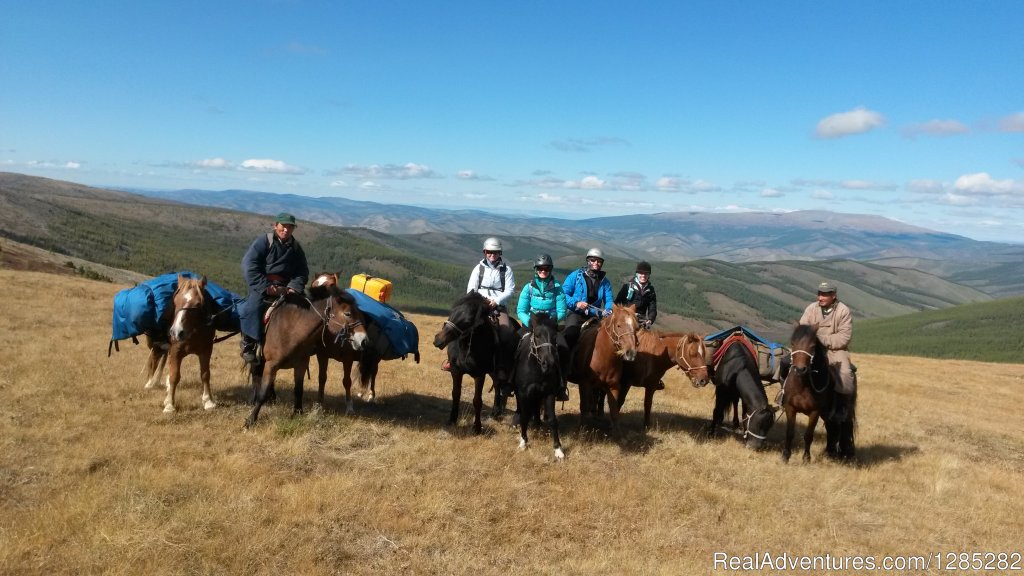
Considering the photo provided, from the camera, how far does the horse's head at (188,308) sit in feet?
30.2

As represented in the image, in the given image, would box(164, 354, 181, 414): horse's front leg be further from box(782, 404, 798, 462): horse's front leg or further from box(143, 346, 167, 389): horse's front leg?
box(782, 404, 798, 462): horse's front leg

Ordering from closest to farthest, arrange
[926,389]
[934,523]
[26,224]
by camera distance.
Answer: [934,523] < [926,389] < [26,224]

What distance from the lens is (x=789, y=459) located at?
11273 mm

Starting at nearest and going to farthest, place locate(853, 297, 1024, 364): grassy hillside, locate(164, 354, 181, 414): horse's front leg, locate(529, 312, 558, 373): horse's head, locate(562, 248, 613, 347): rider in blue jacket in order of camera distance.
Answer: locate(529, 312, 558, 373): horse's head
locate(164, 354, 181, 414): horse's front leg
locate(562, 248, 613, 347): rider in blue jacket
locate(853, 297, 1024, 364): grassy hillside

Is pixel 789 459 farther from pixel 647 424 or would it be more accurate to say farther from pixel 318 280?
pixel 318 280

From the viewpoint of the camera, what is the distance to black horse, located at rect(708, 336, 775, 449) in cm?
1127

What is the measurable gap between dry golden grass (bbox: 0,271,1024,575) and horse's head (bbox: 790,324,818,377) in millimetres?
2035

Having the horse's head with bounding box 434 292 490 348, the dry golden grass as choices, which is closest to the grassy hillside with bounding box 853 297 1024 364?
the dry golden grass

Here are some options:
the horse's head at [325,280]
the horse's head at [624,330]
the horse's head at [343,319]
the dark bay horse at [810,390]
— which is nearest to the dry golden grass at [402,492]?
the dark bay horse at [810,390]

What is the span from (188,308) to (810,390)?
470 inches

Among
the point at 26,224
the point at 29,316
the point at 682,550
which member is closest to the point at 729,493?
the point at 682,550

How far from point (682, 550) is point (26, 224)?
762 feet

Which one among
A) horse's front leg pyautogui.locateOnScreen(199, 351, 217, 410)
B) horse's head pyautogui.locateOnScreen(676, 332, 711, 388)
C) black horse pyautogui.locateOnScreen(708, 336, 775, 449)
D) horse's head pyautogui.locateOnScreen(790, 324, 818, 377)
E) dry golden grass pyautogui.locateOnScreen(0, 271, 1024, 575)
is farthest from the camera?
horse's head pyautogui.locateOnScreen(676, 332, 711, 388)

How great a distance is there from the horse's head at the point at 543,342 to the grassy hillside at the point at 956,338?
171 meters
